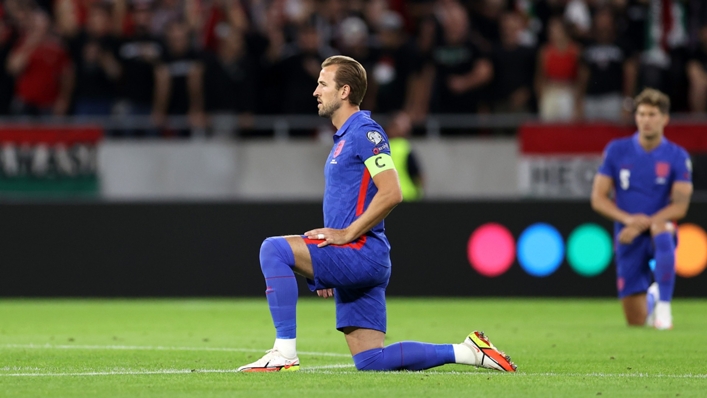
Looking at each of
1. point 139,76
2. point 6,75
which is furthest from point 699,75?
point 6,75

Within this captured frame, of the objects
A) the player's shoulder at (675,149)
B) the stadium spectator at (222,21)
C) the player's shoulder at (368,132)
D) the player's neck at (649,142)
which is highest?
the stadium spectator at (222,21)

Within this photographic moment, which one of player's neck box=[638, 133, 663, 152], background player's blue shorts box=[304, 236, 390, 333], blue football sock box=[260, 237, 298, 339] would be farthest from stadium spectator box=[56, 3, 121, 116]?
blue football sock box=[260, 237, 298, 339]

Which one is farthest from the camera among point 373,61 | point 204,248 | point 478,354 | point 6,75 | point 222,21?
point 222,21

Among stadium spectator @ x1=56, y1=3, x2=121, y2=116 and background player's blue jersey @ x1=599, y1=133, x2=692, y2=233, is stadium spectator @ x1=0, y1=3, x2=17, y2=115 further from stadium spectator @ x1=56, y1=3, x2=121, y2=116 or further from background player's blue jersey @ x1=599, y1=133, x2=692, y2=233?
background player's blue jersey @ x1=599, y1=133, x2=692, y2=233

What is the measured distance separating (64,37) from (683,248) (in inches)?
350

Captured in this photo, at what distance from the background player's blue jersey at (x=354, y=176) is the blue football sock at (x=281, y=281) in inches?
14.2

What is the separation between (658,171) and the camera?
37.1 ft

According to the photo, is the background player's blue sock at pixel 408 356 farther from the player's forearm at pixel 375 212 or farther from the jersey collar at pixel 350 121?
the jersey collar at pixel 350 121

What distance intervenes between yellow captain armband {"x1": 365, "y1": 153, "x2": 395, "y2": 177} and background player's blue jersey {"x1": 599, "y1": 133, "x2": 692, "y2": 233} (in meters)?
4.76

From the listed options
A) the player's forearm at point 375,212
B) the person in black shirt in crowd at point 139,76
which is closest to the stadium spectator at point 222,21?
the person in black shirt in crowd at point 139,76

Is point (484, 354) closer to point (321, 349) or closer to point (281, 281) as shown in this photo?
point (281, 281)

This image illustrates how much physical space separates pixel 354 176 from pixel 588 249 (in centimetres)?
882

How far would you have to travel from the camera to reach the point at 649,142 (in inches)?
446

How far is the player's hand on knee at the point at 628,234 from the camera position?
36.6 feet
